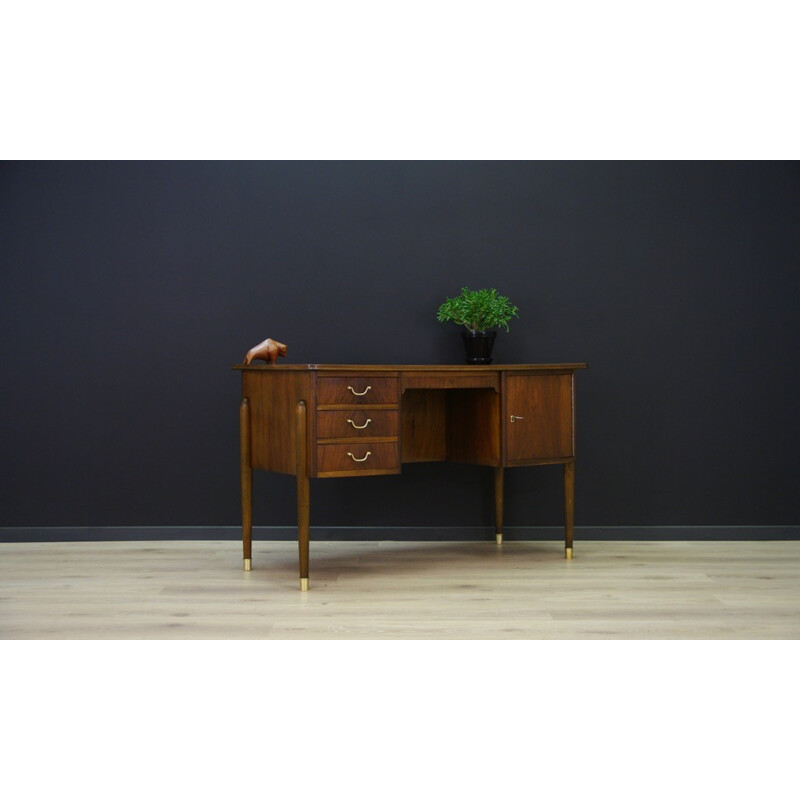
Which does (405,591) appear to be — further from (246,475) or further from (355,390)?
(246,475)

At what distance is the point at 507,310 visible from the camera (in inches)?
153

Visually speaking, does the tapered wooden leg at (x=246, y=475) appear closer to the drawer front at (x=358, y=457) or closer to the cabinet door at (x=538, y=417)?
the drawer front at (x=358, y=457)

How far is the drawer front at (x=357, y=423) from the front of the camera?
10.4ft

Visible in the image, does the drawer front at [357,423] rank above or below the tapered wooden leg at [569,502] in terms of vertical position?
above

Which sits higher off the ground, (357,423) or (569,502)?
(357,423)

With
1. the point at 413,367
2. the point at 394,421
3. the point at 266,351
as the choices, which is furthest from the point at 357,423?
the point at 266,351

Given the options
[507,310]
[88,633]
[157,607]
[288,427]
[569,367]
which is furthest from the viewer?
[507,310]

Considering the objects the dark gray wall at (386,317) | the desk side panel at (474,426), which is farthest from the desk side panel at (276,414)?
the desk side panel at (474,426)

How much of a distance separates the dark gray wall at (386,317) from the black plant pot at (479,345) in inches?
11.5

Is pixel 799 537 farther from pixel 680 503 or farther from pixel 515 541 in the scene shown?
pixel 515 541

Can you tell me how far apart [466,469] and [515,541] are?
1.14 feet

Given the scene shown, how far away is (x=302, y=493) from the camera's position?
3143mm

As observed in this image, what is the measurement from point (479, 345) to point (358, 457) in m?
0.77

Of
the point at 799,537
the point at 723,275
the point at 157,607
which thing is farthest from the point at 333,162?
the point at 799,537
